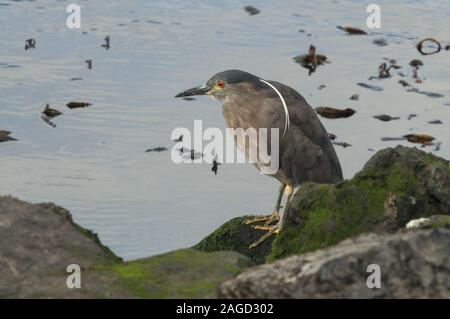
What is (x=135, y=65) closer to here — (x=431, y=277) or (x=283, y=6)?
(x=283, y=6)

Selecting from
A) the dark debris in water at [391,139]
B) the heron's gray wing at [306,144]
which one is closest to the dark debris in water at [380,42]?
the dark debris in water at [391,139]

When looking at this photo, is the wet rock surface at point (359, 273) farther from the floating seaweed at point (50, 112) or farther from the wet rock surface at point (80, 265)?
the floating seaweed at point (50, 112)

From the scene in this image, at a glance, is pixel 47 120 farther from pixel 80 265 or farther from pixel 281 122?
pixel 80 265

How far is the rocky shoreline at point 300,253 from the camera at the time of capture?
693cm

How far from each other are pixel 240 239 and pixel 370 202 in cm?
256

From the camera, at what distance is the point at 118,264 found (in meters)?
8.47

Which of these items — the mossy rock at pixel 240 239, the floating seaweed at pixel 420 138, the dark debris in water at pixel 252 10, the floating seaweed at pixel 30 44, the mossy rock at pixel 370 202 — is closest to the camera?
the mossy rock at pixel 370 202

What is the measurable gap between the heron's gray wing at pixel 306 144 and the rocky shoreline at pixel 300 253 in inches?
37.1

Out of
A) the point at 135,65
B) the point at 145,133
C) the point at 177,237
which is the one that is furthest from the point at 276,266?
the point at 135,65

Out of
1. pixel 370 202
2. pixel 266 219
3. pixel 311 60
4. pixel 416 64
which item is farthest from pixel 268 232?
pixel 416 64

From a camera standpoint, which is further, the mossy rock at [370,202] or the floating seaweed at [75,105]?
the floating seaweed at [75,105]

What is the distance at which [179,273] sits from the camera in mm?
8227

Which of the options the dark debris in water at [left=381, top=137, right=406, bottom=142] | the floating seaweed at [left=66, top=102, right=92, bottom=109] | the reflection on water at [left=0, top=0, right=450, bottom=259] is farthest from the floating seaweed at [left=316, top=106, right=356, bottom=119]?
the floating seaweed at [left=66, top=102, right=92, bottom=109]
